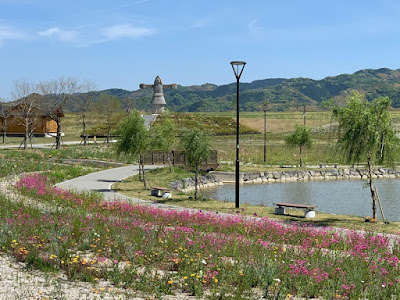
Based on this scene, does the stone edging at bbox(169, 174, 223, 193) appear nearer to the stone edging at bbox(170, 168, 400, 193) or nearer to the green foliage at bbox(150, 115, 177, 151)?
the stone edging at bbox(170, 168, 400, 193)

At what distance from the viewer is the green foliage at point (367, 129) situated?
1970 centimetres

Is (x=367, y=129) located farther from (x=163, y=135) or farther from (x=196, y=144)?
(x=163, y=135)

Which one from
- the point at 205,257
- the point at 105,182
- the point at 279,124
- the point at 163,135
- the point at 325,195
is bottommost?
the point at 325,195

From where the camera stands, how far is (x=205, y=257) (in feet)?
35.7

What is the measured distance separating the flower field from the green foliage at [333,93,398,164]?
19.4 feet

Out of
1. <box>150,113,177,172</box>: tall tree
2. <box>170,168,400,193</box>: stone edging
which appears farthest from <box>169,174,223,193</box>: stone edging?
<box>150,113,177,172</box>: tall tree

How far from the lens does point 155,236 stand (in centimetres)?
1284

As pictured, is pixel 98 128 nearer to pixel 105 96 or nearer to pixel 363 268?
pixel 105 96

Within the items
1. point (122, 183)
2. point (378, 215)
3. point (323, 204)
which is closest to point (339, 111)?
point (378, 215)

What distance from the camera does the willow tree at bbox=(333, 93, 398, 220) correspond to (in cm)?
1971

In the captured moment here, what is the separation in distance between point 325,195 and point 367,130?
14.5m

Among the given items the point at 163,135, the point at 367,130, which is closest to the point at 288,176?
the point at 163,135

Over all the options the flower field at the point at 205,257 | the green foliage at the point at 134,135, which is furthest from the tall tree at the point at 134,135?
the flower field at the point at 205,257

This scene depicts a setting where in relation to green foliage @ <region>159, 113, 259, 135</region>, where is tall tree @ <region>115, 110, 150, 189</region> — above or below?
below
